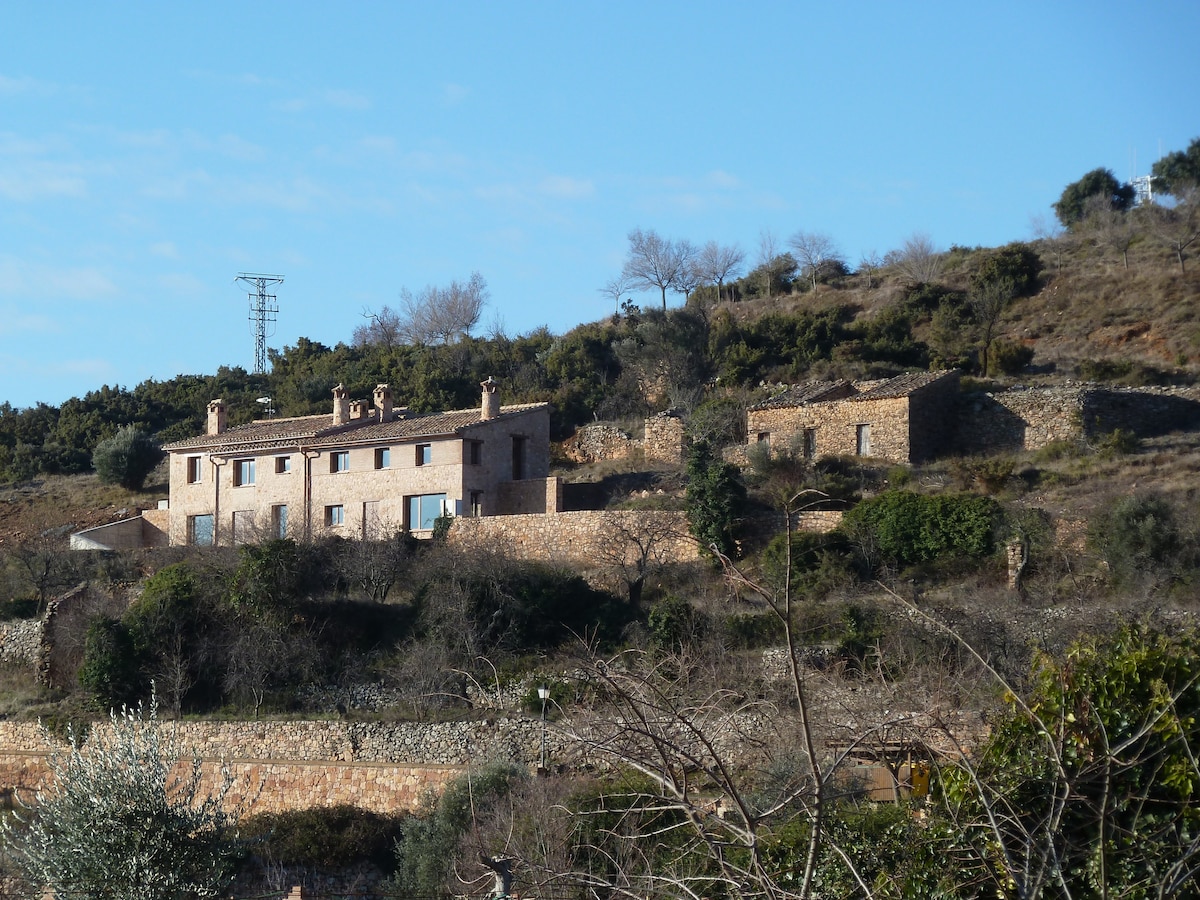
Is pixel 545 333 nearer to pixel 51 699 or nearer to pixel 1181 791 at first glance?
pixel 51 699

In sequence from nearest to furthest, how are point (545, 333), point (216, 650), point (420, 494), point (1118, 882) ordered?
point (1118, 882), point (216, 650), point (420, 494), point (545, 333)

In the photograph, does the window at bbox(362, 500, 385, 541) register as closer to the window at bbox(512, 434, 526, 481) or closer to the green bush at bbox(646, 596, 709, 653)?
the window at bbox(512, 434, 526, 481)

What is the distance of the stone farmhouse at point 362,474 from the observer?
36.7 m

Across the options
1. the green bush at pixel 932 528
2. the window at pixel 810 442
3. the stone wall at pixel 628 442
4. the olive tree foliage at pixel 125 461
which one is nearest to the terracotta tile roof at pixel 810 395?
the window at pixel 810 442

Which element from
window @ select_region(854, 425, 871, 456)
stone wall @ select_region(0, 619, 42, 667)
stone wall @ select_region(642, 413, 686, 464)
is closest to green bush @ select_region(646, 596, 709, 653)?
window @ select_region(854, 425, 871, 456)

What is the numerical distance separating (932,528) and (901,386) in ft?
25.4

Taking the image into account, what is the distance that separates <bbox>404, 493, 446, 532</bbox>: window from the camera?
120 ft

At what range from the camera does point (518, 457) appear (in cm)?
3906

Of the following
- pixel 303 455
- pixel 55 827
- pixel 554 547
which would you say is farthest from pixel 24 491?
pixel 55 827

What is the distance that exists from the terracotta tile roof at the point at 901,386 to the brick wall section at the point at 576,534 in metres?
7.06

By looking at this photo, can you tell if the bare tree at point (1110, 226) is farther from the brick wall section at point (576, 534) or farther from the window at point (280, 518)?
the window at point (280, 518)

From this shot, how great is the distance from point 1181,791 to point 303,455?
107 feet

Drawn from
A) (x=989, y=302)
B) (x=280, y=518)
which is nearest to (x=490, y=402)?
(x=280, y=518)

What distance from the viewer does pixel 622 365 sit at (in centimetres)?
5278
